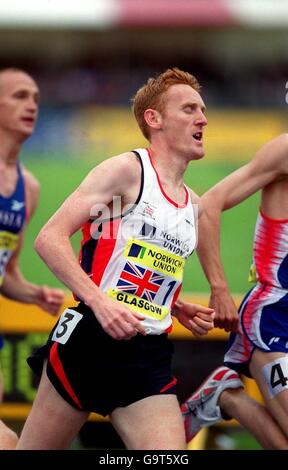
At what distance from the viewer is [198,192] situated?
21750 millimetres

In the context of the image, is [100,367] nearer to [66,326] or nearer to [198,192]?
[66,326]

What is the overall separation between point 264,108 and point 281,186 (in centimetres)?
2738

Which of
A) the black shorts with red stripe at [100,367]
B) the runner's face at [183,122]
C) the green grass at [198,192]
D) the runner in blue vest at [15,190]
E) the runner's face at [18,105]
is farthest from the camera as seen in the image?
the green grass at [198,192]

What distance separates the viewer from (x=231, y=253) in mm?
18219

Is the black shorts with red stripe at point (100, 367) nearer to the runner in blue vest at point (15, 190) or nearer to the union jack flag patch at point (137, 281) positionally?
the union jack flag patch at point (137, 281)

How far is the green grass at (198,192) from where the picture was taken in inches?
639

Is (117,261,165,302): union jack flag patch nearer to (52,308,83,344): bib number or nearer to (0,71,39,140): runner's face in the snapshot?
(52,308,83,344): bib number

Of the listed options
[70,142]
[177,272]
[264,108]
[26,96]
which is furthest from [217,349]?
[264,108]

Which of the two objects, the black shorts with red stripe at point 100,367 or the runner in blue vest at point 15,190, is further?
the runner in blue vest at point 15,190

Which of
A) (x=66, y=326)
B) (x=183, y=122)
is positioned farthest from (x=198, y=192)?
(x=66, y=326)

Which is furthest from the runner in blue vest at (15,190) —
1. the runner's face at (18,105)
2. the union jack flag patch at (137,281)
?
the union jack flag patch at (137,281)

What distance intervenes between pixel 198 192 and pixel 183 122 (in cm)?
1684

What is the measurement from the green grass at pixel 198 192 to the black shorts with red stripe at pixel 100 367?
1003 cm

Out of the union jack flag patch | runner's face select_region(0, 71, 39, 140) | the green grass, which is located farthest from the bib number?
the green grass
